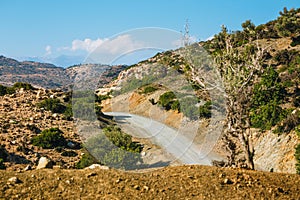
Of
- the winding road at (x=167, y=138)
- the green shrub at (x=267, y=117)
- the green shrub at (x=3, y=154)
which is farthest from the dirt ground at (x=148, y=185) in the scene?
the green shrub at (x=267, y=117)

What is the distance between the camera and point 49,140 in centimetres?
2641

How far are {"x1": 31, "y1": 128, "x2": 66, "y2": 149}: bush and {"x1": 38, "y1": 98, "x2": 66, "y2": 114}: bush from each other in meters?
7.61

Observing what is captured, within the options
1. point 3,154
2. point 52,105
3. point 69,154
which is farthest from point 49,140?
point 52,105

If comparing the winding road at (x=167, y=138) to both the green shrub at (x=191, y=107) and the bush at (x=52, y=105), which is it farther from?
the bush at (x=52, y=105)

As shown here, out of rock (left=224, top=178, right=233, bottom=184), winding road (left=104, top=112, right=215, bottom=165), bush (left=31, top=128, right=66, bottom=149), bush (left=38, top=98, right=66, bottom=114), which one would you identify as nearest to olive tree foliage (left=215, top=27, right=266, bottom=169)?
rock (left=224, top=178, right=233, bottom=184)

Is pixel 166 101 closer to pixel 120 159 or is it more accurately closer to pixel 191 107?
pixel 191 107

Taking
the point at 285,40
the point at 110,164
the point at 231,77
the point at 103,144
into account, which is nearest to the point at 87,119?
the point at 103,144

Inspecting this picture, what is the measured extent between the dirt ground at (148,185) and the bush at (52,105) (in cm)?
2483

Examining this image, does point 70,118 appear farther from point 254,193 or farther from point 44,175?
point 254,193

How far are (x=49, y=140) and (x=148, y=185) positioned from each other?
1781cm

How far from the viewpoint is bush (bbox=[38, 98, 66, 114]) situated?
1377 inches

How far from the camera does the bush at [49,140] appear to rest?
26000 millimetres

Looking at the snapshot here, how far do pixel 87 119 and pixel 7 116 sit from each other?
13461 millimetres

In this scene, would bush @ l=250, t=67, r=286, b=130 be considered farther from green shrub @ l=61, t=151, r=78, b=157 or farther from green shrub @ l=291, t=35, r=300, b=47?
green shrub @ l=291, t=35, r=300, b=47
